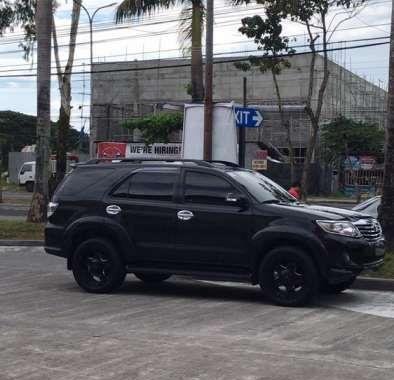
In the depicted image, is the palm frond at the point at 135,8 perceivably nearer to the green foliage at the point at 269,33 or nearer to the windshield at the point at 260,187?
the green foliage at the point at 269,33

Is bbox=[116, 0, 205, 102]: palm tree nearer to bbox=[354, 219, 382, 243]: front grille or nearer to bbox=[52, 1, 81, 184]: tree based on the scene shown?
bbox=[52, 1, 81, 184]: tree

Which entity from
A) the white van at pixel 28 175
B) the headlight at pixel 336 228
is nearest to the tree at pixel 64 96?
the white van at pixel 28 175

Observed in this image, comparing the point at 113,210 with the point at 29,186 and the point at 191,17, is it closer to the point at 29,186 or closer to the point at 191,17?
the point at 191,17

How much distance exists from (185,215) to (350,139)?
4100 cm

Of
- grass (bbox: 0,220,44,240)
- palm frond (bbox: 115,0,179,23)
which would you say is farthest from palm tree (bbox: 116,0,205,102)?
grass (bbox: 0,220,44,240)

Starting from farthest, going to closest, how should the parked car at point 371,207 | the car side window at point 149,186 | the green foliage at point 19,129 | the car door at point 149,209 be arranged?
the green foliage at point 19,129 < the parked car at point 371,207 < the car side window at point 149,186 < the car door at point 149,209

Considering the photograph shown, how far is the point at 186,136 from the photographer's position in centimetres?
1944

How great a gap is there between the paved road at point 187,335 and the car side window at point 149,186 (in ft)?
4.66

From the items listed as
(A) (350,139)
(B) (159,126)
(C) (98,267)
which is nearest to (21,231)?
(C) (98,267)

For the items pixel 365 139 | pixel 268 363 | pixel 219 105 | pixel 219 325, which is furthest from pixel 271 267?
pixel 365 139

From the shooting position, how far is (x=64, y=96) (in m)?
31.1

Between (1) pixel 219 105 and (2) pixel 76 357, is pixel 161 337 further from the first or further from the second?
(1) pixel 219 105

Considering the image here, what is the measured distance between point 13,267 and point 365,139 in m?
Result: 39.7

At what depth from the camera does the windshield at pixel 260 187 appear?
9.99 meters
